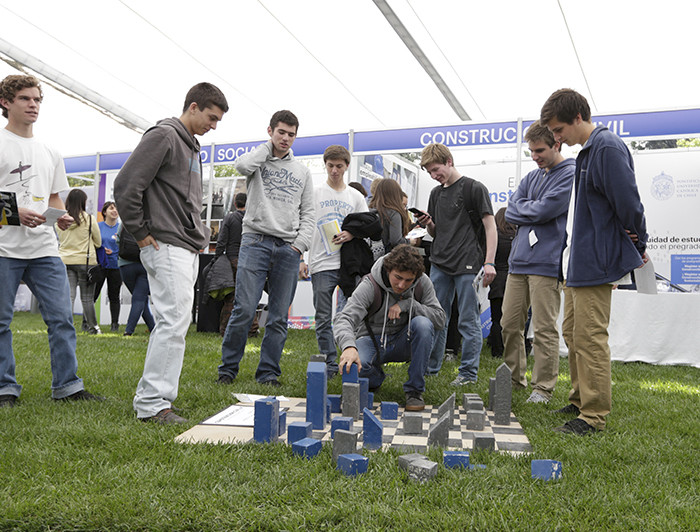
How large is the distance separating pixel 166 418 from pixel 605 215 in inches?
98.2

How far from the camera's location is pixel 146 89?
36.7ft

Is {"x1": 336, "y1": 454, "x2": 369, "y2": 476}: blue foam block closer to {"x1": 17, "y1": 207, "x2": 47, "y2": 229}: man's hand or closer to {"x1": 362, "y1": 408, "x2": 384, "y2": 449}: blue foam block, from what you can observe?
{"x1": 362, "y1": 408, "x2": 384, "y2": 449}: blue foam block

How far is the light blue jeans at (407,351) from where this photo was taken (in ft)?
11.7

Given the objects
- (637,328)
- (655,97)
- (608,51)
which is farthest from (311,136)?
(655,97)

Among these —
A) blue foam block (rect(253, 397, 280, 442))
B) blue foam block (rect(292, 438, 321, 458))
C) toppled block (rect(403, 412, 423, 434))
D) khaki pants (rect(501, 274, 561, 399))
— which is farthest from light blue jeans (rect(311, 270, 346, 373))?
blue foam block (rect(292, 438, 321, 458))

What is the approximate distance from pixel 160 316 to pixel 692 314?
5.66 metres

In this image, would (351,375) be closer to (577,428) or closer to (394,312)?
(394,312)

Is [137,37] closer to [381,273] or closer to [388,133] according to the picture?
[388,133]

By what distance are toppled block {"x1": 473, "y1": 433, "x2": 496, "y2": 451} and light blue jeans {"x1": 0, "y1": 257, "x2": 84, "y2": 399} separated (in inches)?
92.4

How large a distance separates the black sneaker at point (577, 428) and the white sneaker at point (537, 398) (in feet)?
2.49

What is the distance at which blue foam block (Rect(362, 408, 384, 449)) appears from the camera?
8.19 ft

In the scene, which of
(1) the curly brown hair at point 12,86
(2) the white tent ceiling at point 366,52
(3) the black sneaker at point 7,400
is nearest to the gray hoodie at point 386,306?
(3) the black sneaker at point 7,400

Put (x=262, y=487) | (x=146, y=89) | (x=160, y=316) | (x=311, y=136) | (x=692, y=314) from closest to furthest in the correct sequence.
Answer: (x=262, y=487) < (x=160, y=316) < (x=692, y=314) < (x=311, y=136) < (x=146, y=89)

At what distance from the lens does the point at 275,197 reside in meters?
4.06
